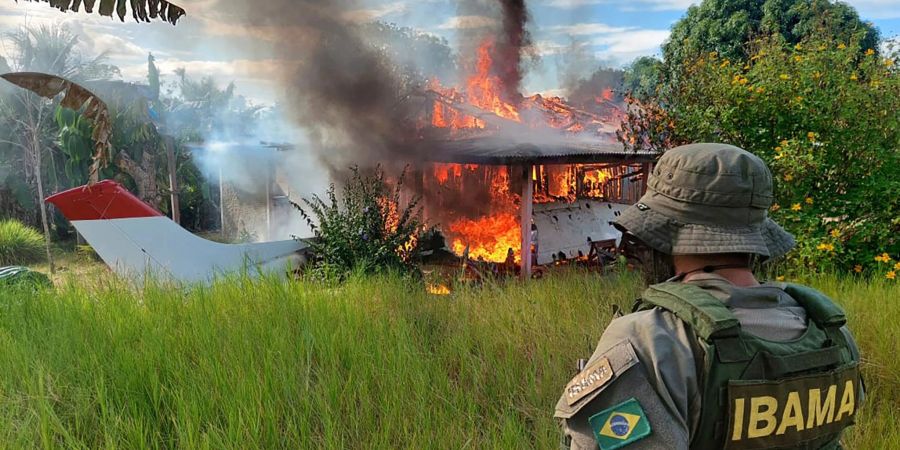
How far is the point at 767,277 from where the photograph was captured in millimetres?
5285

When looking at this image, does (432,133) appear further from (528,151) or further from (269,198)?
(269,198)

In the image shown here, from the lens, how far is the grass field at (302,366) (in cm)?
238

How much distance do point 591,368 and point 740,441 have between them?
38 centimetres

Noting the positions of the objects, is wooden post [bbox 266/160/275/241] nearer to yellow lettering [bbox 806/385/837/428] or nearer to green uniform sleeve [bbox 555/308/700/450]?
green uniform sleeve [bbox 555/308/700/450]

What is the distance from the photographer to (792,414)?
1.23m

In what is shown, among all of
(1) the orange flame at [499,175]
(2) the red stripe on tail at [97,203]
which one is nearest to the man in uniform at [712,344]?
(2) the red stripe on tail at [97,203]

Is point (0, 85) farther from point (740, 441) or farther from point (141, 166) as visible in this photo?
point (740, 441)

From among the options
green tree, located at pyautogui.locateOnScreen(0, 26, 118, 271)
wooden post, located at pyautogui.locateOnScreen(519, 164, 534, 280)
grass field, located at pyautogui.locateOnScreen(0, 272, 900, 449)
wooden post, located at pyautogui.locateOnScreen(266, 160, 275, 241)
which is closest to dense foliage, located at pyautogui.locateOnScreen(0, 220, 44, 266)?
green tree, located at pyautogui.locateOnScreen(0, 26, 118, 271)

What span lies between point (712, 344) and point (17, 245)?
18827 millimetres

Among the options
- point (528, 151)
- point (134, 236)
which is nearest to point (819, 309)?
point (528, 151)

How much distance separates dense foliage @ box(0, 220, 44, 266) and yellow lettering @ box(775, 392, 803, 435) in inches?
731

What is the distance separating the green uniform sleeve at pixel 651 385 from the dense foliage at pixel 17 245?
18303 mm

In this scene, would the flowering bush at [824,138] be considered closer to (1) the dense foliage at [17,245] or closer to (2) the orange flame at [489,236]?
(2) the orange flame at [489,236]

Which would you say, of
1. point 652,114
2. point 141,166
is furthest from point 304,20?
point 141,166
